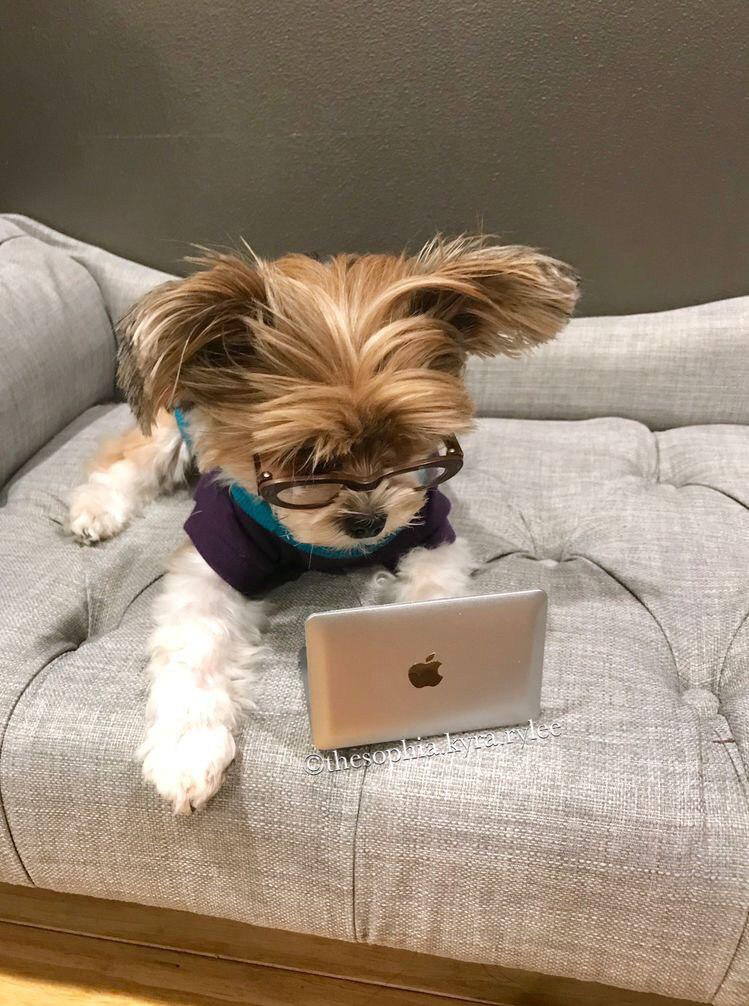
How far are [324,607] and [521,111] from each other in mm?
1581

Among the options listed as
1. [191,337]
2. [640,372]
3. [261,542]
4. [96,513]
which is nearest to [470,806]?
[261,542]

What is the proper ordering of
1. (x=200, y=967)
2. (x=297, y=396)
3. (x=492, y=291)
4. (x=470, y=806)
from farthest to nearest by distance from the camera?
(x=200, y=967) < (x=492, y=291) < (x=297, y=396) < (x=470, y=806)

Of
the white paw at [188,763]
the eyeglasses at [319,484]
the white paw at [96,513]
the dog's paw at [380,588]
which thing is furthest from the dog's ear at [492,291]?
the white paw at [96,513]

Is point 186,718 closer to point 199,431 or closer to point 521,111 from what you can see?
point 199,431

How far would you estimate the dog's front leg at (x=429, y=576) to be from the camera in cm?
149

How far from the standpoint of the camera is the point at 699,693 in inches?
50.9

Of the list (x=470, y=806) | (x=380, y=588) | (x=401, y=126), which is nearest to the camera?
(x=470, y=806)

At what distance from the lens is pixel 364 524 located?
1.26 meters

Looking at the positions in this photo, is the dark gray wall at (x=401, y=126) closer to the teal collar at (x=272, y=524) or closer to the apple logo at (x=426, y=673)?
the teal collar at (x=272, y=524)

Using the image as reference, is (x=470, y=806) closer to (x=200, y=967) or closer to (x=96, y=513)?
(x=200, y=967)

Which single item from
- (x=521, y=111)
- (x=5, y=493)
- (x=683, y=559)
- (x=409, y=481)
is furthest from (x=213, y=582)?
(x=521, y=111)

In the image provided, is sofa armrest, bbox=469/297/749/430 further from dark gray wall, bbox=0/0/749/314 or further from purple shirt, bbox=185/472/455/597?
purple shirt, bbox=185/472/455/597

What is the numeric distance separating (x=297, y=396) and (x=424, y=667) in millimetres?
496

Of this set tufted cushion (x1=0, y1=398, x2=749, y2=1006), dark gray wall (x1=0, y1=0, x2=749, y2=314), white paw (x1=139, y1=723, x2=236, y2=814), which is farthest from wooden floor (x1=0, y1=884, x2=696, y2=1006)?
dark gray wall (x1=0, y1=0, x2=749, y2=314)
